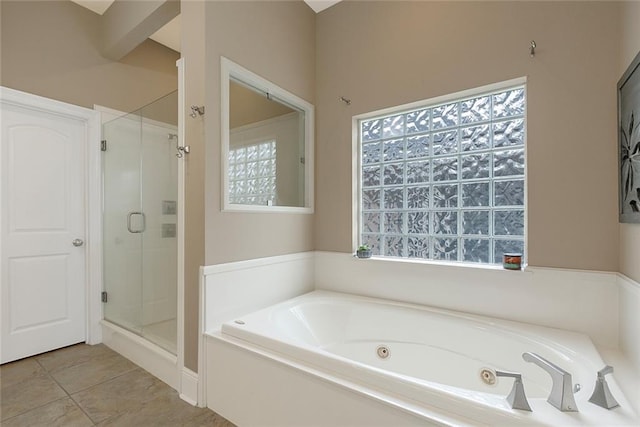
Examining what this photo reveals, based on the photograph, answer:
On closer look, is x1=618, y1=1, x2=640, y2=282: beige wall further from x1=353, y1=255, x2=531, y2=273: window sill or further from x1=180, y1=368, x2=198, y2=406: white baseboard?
x1=180, y1=368, x2=198, y2=406: white baseboard

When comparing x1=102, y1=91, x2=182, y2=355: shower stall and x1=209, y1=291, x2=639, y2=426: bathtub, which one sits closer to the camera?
x1=209, y1=291, x2=639, y2=426: bathtub

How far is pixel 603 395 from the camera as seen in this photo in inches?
39.6

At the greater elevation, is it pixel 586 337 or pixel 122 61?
pixel 122 61

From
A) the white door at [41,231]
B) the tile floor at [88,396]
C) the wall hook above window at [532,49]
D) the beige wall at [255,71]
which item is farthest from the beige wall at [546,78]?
the white door at [41,231]

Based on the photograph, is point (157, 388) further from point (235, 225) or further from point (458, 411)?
point (458, 411)

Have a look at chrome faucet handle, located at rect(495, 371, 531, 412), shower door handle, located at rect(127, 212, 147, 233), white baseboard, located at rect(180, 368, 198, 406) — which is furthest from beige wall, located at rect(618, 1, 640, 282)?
shower door handle, located at rect(127, 212, 147, 233)

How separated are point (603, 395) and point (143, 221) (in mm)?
2812

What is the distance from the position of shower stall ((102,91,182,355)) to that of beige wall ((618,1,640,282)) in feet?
7.91

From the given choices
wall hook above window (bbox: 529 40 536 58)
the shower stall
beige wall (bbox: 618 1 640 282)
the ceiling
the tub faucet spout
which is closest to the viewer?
the tub faucet spout

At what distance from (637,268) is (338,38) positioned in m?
2.49

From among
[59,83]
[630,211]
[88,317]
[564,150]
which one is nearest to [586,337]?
[630,211]

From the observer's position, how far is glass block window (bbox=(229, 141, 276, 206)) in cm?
197

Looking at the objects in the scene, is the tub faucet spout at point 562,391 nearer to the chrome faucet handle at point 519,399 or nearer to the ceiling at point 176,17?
the chrome faucet handle at point 519,399

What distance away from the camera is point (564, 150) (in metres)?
1.68
